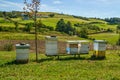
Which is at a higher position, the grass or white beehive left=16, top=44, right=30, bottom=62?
white beehive left=16, top=44, right=30, bottom=62

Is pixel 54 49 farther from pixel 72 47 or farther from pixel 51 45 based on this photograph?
pixel 72 47

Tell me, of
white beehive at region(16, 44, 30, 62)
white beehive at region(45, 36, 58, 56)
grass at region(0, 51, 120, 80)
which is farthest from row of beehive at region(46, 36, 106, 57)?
white beehive at region(16, 44, 30, 62)

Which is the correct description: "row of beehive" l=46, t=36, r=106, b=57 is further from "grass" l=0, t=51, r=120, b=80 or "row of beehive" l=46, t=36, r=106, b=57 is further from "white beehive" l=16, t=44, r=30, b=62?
"white beehive" l=16, t=44, r=30, b=62

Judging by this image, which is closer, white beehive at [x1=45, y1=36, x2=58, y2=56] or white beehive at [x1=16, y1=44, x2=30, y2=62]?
white beehive at [x1=16, y1=44, x2=30, y2=62]

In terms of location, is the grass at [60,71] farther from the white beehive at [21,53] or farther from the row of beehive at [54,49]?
the row of beehive at [54,49]

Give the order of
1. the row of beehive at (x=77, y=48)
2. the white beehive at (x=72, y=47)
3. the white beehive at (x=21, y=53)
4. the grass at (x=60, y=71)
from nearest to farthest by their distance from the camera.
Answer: the grass at (x=60, y=71) → the white beehive at (x=21, y=53) → the row of beehive at (x=77, y=48) → the white beehive at (x=72, y=47)

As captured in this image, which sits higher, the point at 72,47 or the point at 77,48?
the point at 72,47

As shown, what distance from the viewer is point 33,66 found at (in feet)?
64.0

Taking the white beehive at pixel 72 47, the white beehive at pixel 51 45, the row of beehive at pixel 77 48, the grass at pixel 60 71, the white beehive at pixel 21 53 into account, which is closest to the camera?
the grass at pixel 60 71

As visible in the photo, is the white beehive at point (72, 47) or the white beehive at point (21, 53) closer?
the white beehive at point (21, 53)

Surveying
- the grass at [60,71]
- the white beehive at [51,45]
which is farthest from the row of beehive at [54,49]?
the grass at [60,71]

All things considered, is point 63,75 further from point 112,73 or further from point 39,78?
point 112,73

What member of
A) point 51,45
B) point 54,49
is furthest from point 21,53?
point 54,49

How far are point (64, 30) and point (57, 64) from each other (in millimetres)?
85454
